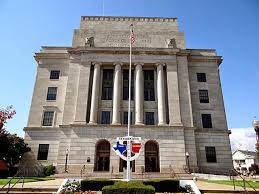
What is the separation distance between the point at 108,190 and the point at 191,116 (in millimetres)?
24230

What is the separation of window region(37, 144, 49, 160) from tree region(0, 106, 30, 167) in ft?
5.75

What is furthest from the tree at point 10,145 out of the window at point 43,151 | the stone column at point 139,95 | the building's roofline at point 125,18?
the building's roofline at point 125,18

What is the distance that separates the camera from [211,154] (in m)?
34.1

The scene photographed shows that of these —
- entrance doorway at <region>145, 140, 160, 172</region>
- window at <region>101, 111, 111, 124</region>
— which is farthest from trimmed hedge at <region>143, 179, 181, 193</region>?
window at <region>101, 111, 111, 124</region>

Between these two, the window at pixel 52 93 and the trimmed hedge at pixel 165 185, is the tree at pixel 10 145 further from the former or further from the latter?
the trimmed hedge at pixel 165 185

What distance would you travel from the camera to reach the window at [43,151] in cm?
3294

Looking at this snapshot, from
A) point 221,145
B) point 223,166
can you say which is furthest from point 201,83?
point 223,166

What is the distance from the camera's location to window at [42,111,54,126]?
1379 inches

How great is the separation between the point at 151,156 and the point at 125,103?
8.89 meters

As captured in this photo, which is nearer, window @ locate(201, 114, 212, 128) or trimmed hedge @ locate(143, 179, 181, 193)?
trimmed hedge @ locate(143, 179, 181, 193)

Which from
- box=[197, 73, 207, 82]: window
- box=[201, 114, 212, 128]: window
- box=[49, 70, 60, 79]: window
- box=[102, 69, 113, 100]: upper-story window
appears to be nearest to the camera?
box=[201, 114, 212, 128]: window

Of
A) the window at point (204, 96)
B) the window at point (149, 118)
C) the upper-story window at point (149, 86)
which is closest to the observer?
the window at point (149, 118)

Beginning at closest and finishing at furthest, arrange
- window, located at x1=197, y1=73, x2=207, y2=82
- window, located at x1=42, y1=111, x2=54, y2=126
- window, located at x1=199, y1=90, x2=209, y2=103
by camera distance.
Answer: window, located at x1=42, y1=111, x2=54, y2=126 < window, located at x1=199, y1=90, x2=209, y2=103 < window, located at x1=197, y1=73, x2=207, y2=82

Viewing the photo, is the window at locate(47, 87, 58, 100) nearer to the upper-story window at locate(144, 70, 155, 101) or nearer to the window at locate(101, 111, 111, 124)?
the window at locate(101, 111, 111, 124)
